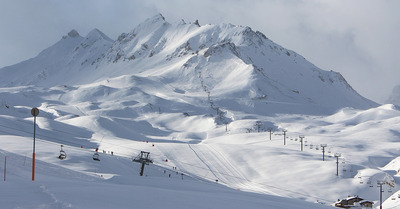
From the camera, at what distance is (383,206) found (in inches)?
2835

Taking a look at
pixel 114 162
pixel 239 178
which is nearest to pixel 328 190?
pixel 239 178

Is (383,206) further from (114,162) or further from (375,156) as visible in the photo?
(375,156)

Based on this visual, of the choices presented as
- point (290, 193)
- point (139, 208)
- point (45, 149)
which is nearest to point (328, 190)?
point (290, 193)

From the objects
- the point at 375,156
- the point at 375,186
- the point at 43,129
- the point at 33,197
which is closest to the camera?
Answer: the point at 33,197

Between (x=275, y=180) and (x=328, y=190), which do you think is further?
(x=275, y=180)

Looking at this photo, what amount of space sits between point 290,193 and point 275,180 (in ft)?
29.5

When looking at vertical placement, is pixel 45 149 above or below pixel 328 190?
above

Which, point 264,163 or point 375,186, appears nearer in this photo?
point 375,186

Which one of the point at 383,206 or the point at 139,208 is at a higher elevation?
the point at 139,208

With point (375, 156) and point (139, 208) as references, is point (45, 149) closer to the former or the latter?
point (139, 208)

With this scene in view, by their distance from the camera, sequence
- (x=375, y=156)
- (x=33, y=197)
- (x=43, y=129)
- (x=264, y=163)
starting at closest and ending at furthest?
(x=33, y=197)
(x=264, y=163)
(x=375, y=156)
(x=43, y=129)

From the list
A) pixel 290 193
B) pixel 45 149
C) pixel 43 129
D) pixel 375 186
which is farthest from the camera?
pixel 43 129

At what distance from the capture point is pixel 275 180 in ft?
292

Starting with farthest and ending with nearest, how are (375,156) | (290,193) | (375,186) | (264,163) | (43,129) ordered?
(43,129) → (375,156) → (264,163) → (375,186) → (290,193)
